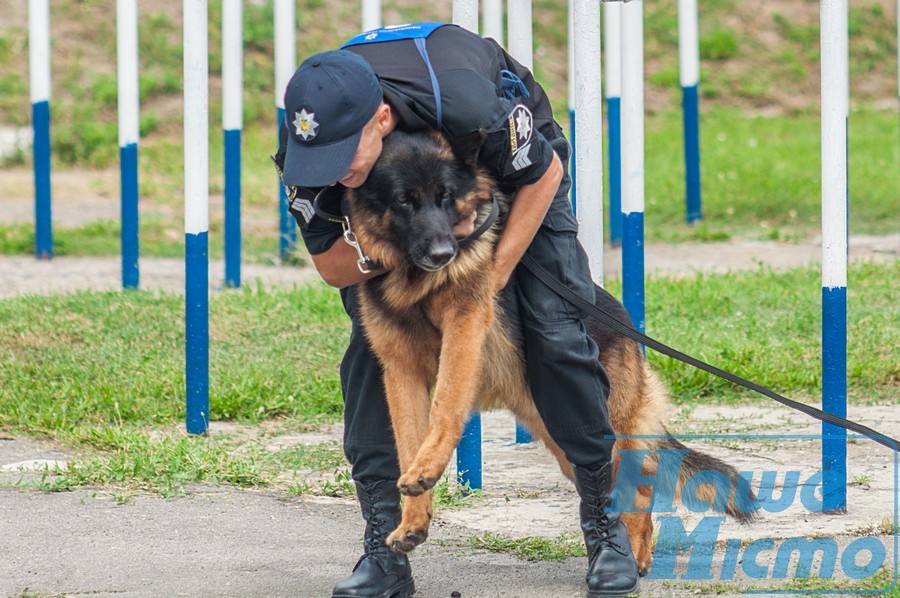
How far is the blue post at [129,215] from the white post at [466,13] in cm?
391

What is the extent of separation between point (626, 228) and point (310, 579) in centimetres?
206

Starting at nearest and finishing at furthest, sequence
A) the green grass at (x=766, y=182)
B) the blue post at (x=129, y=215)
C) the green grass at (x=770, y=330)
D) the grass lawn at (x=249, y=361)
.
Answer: the grass lawn at (x=249, y=361)
the green grass at (x=770, y=330)
the blue post at (x=129, y=215)
the green grass at (x=766, y=182)

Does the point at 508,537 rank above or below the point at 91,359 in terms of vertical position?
below

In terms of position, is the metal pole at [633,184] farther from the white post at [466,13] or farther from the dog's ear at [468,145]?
the dog's ear at [468,145]

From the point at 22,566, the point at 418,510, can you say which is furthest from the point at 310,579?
the point at 22,566

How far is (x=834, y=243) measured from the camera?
4.12m

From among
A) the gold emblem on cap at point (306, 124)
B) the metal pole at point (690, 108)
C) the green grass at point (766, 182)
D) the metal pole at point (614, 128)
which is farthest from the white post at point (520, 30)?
the metal pole at point (690, 108)

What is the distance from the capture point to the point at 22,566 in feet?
12.2

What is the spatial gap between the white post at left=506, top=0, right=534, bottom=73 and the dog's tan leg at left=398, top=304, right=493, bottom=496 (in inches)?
71.7

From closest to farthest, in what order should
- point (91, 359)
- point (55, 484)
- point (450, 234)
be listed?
point (450, 234)
point (55, 484)
point (91, 359)

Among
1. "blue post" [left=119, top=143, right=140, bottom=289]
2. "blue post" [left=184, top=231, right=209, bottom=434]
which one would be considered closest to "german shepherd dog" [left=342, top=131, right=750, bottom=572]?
"blue post" [left=184, top=231, right=209, bottom=434]

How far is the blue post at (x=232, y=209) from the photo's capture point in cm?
832

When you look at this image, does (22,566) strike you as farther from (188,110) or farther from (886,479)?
(886,479)

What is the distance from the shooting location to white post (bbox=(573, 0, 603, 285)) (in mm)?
4254
